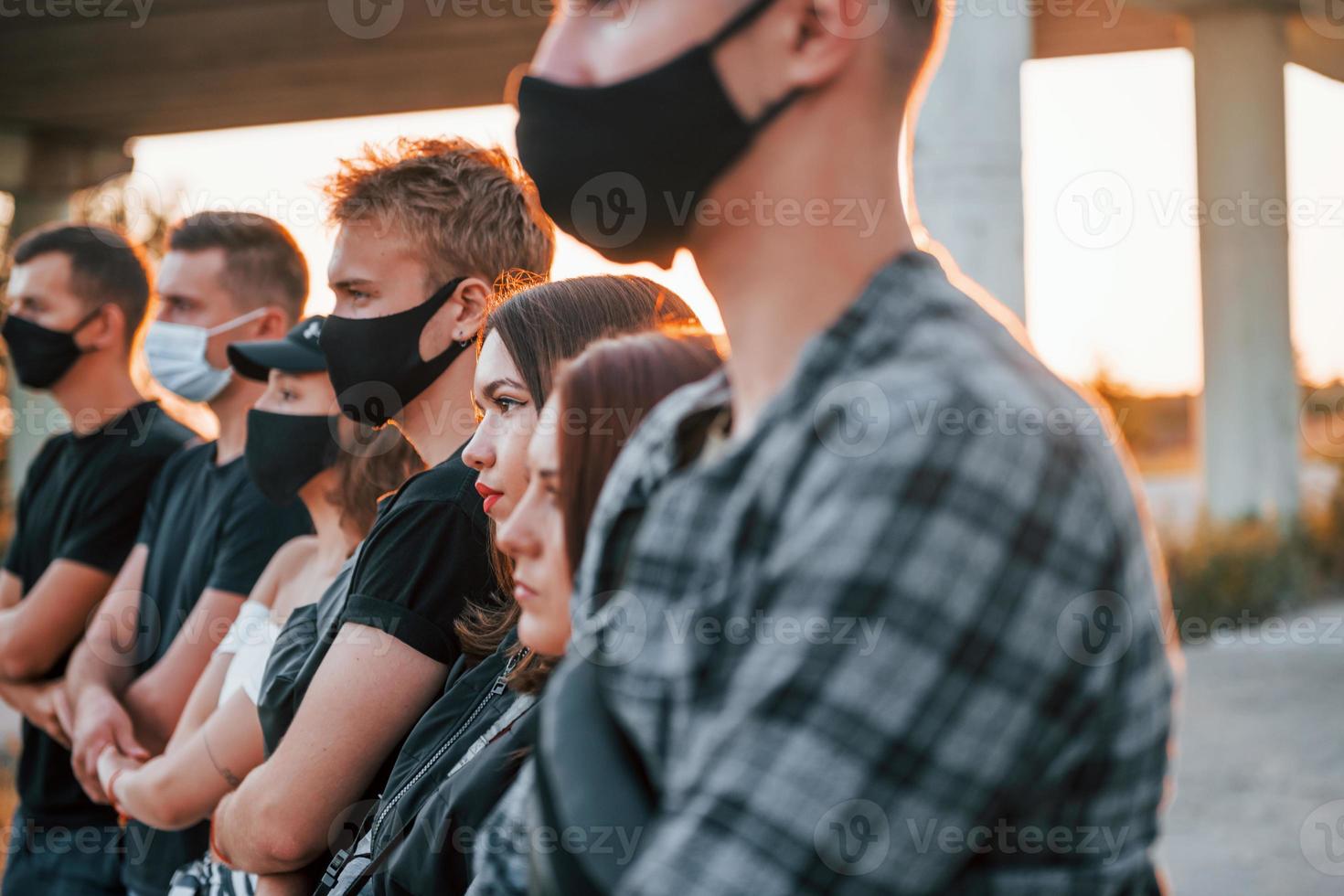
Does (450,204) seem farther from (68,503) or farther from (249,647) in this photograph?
(68,503)

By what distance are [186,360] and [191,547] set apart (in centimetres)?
73

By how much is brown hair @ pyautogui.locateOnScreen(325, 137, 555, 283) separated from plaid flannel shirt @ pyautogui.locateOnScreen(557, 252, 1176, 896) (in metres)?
1.91

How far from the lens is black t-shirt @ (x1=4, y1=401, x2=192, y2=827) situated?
4172mm

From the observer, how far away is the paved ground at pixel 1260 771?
640 cm

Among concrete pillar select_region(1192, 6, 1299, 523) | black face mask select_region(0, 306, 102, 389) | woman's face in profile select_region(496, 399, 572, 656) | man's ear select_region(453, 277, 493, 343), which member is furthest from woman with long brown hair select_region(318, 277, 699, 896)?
concrete pillar select_region(1192, 6, 1299, 523)

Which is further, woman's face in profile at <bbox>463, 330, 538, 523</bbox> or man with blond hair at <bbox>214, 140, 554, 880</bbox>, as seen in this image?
man with blond hair at <bbox>214, 140, 554, 880</bbox>

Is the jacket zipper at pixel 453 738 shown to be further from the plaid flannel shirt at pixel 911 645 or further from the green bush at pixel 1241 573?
the green bush at pixel 1241 573

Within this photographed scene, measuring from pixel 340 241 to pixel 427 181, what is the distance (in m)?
0.23

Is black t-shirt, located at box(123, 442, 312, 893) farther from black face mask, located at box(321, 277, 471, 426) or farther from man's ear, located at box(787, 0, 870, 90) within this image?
man's ear, located at box(787, 0, 870, 90)

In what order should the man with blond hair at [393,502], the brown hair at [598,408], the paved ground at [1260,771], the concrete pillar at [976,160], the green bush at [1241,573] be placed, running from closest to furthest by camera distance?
the brown hair at [598,408] → the man with blond hair at [393,502] → the paved ground at [1260,771] → the concrete pillar at [976,160] → the green bush at [1241,573]

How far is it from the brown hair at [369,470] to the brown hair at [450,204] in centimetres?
52

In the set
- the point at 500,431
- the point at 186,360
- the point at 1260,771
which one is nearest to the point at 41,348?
the point at 186,360

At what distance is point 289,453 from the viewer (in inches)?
130

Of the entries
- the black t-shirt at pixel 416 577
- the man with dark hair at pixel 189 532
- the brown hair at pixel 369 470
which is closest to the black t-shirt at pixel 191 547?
the man with dark hair at pixel 189 532
